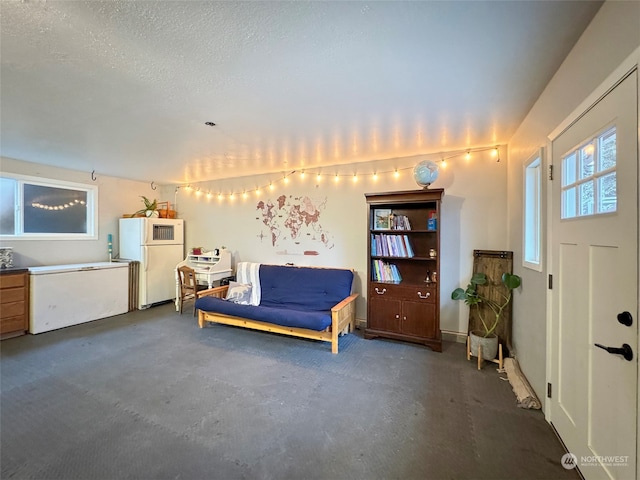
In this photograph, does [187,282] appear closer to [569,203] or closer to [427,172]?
[427,172]

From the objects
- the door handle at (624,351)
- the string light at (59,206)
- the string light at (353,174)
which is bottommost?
the door handle at (624,351)

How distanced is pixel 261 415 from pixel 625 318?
2171 mm

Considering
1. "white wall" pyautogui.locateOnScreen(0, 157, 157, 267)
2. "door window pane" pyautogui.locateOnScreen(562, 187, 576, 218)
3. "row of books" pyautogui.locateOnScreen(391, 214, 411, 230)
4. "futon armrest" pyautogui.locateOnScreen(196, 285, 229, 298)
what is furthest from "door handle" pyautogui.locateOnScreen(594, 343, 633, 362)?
"white wall" pyautogui.locateOnScreen(0, 157, 157, 267)

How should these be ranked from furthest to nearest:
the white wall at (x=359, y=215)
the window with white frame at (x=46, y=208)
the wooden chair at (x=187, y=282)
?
the wooden chair at (x=187, y=282) → the window with white frame at (x=46, y=208) → the white wall at (x=359, y=215)

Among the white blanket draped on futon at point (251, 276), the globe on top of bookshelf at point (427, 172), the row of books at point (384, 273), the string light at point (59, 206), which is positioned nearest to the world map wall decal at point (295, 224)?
the white blanket draped on futon at point (251, 276)

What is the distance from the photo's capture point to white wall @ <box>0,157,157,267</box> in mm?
3904

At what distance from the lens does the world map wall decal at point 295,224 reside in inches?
166

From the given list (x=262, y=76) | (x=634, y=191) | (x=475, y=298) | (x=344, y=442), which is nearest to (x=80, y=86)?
(x=262, y=76)

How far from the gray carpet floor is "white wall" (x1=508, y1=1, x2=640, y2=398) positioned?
462 mm

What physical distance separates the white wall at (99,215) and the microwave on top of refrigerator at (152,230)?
→ 30cm

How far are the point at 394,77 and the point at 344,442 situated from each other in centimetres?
245

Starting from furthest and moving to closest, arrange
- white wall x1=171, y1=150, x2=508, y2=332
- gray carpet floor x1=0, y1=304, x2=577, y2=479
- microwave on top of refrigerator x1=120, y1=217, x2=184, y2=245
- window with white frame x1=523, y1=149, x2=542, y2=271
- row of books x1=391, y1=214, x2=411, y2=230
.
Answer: microwave on top of refrigerator x1=120, y1=217, x2=184, y2=245, row of books x1=391, y1=214, x2=411, y2=230, white wall x1=171, y1=150, x2=508, y2=332, window with white frame x1=523, y1=149, x2=542, y2=271, gray carpet floor x1=0, y1=304, x2=577, y2=479

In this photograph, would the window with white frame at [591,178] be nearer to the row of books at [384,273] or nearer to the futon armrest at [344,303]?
the row of books at [384,273]

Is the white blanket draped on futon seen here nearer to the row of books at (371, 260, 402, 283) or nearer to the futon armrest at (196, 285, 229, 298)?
the futon armrest at (196, 285, 229, 298)
